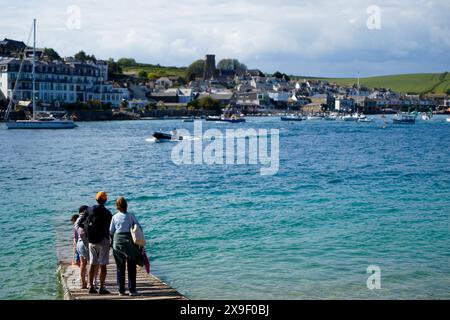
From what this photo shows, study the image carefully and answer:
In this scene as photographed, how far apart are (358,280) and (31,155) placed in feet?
137

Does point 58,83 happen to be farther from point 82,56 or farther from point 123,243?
point 123,243

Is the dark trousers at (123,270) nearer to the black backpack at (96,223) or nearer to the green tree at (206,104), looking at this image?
the black backpack at (96,223)

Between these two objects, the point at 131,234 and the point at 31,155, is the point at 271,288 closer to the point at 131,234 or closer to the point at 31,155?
the point at 131,234

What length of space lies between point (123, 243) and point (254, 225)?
1147 cm

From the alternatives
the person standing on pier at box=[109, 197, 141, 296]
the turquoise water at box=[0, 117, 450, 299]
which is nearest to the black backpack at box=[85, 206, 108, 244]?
the person standing on pier at box=[109, 197, 141, 296]


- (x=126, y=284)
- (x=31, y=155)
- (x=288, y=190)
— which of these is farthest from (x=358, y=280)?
(x=31, y=155)

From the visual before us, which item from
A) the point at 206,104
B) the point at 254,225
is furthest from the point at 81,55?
the point at 254,225

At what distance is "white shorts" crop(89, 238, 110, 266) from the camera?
11.5 metres

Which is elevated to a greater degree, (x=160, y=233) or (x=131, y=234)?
(x=131, y=234)

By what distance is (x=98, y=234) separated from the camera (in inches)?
444

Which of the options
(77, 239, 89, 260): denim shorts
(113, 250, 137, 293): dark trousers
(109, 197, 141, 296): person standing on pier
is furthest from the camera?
(77, 239, 89, 260): denim shorts

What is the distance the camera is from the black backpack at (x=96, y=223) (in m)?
11.1

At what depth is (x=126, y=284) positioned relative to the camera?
12320 mm

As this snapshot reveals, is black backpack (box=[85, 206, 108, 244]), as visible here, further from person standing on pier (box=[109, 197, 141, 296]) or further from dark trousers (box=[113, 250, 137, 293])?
dark trousers (box=[113, 250, 137, 293])
